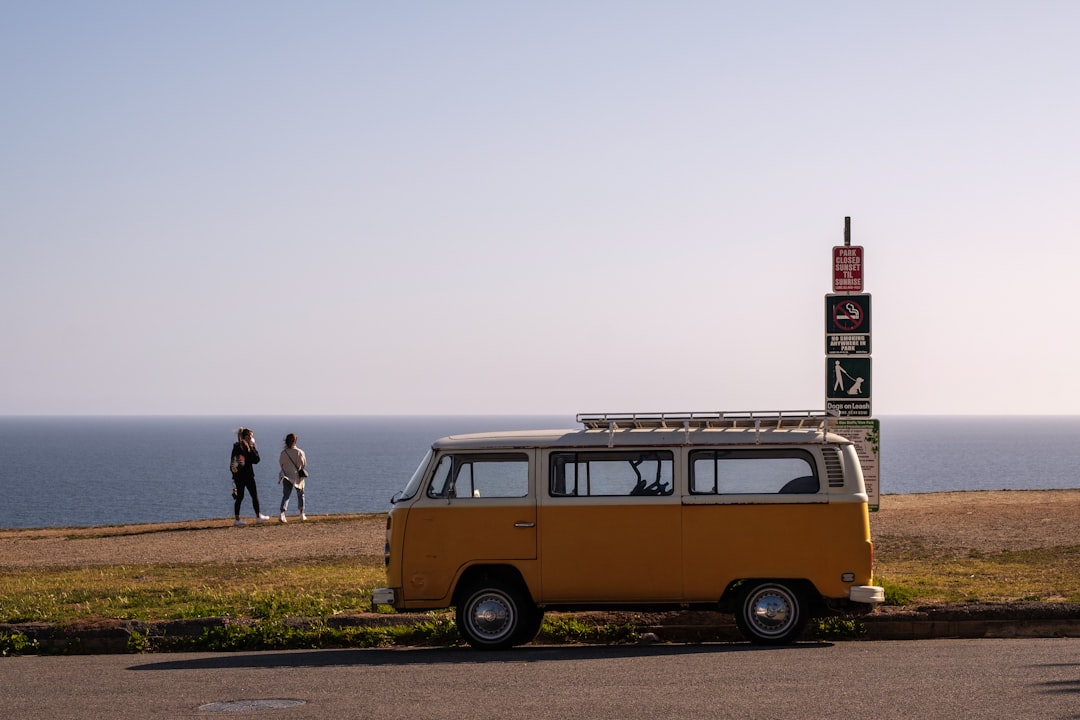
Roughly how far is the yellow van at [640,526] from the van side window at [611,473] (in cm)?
1

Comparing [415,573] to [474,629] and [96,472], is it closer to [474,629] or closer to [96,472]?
[474,629]

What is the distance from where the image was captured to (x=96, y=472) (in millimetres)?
128125

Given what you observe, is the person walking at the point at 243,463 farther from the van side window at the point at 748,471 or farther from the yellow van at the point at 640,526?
the van side window at the point at 748,471

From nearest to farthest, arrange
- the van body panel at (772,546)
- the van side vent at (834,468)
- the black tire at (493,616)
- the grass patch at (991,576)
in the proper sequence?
the van body panel at (772,546) < the van side vent at (834,468) < the black tire at (493,616) < the grass patch at (991,576)

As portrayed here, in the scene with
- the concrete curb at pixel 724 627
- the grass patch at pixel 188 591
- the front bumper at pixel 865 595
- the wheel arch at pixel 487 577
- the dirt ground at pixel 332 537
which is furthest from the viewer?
the dirt ground at pixel 332 537

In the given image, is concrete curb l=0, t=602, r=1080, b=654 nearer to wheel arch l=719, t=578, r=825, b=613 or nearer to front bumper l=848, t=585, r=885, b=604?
wheel arch l=719, t=578, r=825, b=613

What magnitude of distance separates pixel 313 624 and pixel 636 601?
3.14 metres

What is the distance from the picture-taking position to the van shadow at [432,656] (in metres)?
11.6

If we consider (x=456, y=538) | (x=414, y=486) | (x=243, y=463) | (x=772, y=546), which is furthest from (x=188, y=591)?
(x=243, y=463)

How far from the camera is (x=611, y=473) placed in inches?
490

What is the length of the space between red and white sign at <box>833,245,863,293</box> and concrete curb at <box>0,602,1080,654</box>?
12.7 ft

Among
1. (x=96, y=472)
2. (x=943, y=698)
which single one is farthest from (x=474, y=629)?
(x=96, y=472)

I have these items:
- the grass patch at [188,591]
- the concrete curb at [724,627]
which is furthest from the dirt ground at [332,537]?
the concrete curb at [724,627]

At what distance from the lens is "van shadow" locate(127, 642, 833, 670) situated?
11.6m
